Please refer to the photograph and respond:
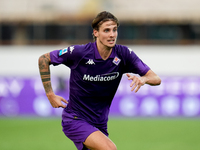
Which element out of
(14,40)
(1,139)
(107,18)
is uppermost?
(107,18)

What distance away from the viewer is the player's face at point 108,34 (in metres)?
5.81

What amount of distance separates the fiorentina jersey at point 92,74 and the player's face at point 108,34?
23cm

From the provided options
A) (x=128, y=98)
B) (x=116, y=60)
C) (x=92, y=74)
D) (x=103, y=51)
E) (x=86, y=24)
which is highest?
(x=103, y=51)

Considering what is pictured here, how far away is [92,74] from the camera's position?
5.96 m

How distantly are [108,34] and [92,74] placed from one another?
0.64 m

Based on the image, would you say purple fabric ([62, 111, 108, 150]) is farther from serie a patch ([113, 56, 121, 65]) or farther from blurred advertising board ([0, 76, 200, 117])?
blurred advertising board ([0, 76, 200, 117])

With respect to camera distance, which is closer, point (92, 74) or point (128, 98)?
point (92, 74)

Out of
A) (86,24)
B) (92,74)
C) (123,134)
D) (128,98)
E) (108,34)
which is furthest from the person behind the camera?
(86,24)

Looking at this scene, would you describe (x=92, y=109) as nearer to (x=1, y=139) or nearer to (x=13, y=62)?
(x=1, y=139)

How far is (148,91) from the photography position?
52.7ft

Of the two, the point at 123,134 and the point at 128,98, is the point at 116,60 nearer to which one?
the point at 123,134

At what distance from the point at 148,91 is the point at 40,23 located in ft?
34.7

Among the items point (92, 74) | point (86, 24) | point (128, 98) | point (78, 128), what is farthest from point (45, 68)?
point (86, 24)

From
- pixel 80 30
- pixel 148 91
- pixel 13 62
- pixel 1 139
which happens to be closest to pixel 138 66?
pixel 1 139
